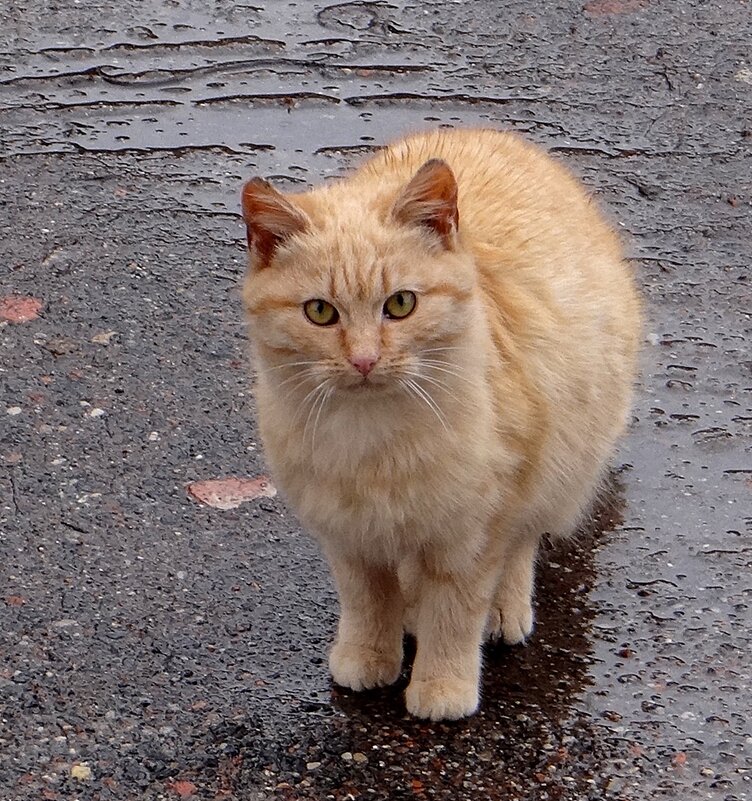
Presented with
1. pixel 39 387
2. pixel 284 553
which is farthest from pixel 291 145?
pixel 284 553

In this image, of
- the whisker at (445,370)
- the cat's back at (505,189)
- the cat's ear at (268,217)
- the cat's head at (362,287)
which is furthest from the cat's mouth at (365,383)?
the cat's back at (505,189)

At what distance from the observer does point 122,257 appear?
5.46 m

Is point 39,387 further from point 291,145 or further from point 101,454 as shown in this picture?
point 291,145

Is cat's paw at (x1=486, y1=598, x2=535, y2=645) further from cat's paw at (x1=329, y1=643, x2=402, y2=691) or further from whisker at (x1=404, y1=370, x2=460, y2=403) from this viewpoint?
whisker at (x1=404, y1=370, x2=460, y2=403)

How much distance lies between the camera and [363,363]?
2.94m

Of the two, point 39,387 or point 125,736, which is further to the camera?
point 39,387

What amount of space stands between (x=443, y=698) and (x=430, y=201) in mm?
1191

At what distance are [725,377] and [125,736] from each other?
239 centimetres

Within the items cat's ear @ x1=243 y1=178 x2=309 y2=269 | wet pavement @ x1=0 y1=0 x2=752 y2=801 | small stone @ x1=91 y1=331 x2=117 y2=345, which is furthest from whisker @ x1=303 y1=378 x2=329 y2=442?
small stone @ x1=91 y1=331 x2=117 y2=345

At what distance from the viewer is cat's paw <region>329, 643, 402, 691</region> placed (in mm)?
3553

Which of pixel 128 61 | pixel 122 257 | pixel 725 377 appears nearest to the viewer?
pixel 725 377

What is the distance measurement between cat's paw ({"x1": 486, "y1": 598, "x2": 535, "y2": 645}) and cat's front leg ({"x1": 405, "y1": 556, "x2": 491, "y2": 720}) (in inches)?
7.8

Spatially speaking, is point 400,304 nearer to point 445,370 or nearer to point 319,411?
point 445,370

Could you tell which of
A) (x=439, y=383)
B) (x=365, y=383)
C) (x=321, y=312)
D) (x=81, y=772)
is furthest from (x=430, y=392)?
(x=81, y=772)
